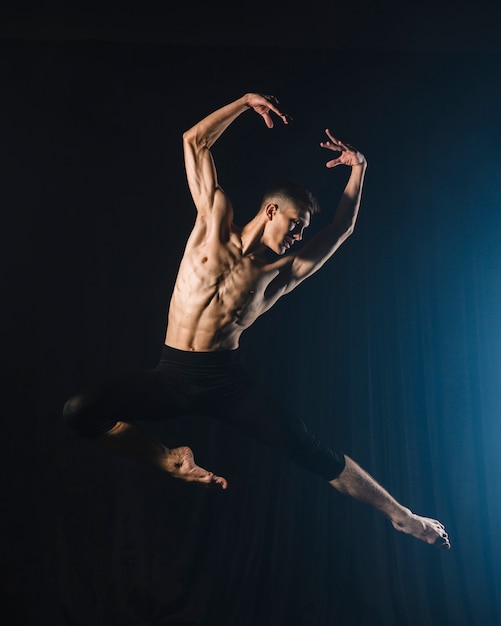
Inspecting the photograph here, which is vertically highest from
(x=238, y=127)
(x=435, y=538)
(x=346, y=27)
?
(x=346, y=27)

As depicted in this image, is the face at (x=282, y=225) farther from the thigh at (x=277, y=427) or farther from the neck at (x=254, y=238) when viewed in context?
the thigh at (x=277, y=427)

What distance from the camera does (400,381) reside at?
363 cm

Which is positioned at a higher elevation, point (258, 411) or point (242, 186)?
point (242, 186)

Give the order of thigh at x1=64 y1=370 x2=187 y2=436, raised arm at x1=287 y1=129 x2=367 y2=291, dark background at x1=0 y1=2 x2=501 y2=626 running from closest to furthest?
thigh at x1=64 y1=370 x2=187 y2=436, dark background at x1=0 y1=2 x2=501 y2=626, raised arm at x1=287 y1=129 x2=367 y2=291

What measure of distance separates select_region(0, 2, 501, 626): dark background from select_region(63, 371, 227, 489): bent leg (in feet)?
0.85

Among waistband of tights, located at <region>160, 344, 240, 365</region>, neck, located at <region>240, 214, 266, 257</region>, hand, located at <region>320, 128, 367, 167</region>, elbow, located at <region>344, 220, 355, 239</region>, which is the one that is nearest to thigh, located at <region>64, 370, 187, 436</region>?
waistband of tights, located at <region>160, 344, 240, 365</region>

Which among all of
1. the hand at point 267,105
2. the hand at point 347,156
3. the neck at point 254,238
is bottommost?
A: the neck at point 254,238

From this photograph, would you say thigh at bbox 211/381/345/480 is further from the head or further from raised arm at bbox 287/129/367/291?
the head

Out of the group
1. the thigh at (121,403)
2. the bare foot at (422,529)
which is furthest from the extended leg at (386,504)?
the thigh at (121,403)

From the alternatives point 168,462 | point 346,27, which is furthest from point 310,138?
point 168,462

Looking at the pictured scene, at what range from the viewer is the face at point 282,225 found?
324cm

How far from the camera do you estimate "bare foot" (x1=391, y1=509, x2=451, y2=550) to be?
3365 millimetres

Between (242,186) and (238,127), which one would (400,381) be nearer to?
(242,186)

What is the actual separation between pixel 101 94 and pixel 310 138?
125 centimetres
